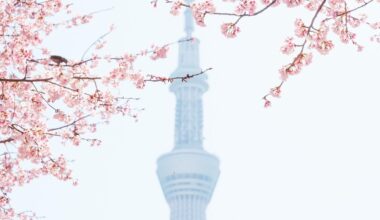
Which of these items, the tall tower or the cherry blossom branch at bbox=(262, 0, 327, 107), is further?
the tall tower

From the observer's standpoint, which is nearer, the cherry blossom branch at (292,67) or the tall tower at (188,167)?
the cherry blossom branch at (292,67)

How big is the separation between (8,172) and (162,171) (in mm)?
136144

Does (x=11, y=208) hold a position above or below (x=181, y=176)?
below

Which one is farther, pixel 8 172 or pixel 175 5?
pixel 8 172

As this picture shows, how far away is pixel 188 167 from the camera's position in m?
145

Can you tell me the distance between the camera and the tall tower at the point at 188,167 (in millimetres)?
144125

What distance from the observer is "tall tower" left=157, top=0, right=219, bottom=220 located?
144 meters

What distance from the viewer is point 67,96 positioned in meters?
8.88

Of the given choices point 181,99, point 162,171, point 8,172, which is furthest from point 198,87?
point 8,172

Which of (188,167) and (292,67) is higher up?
(188,167)

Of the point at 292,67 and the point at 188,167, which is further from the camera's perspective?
the point at 188,167

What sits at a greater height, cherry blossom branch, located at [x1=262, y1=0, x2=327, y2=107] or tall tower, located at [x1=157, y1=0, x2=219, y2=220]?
tall tower, located at [x1=157, y1=0, x2=219, y2=220]

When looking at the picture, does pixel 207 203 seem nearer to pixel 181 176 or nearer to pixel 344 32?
pixel 181 176

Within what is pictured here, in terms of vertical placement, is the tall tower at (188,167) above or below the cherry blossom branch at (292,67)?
above
